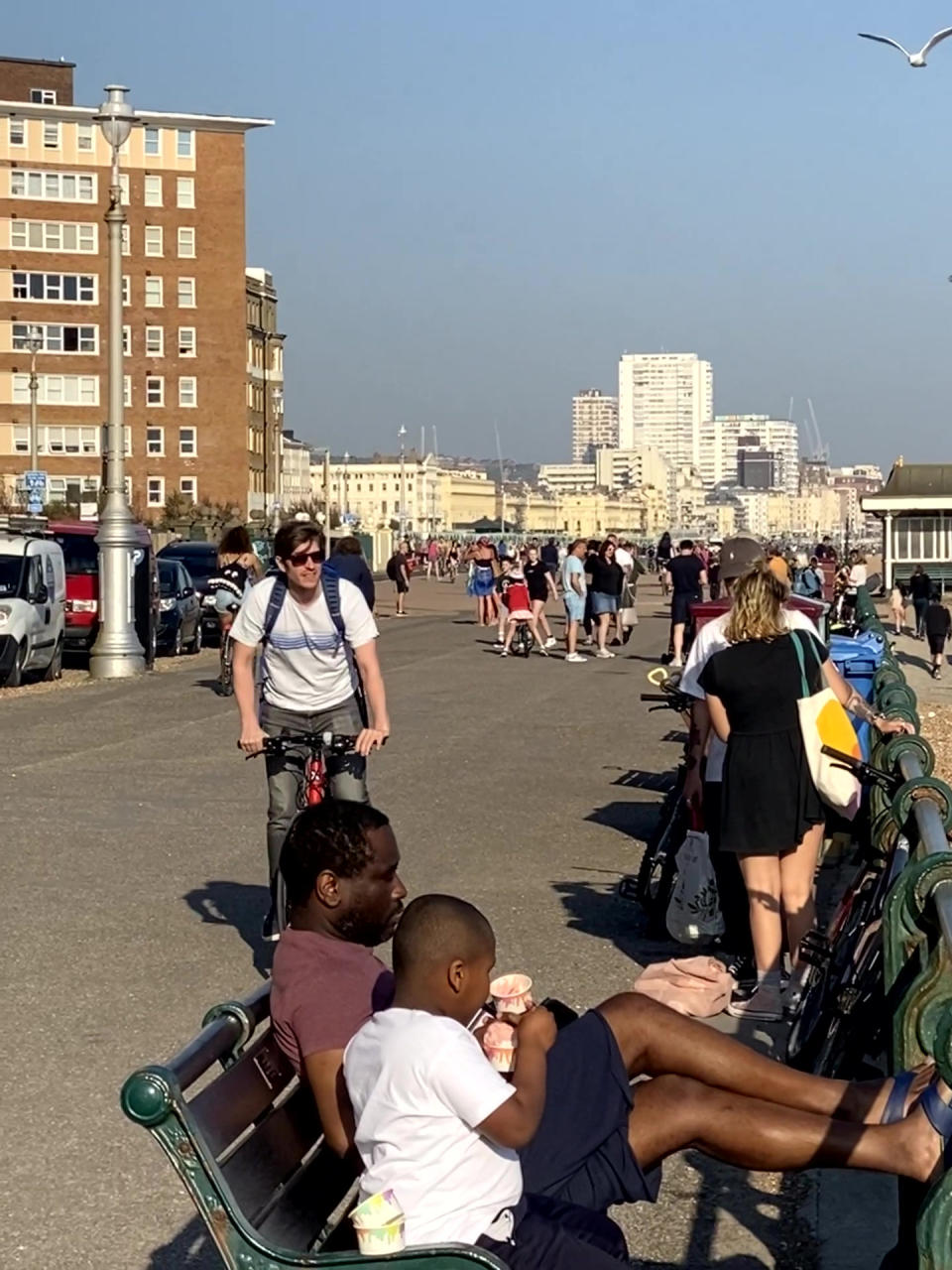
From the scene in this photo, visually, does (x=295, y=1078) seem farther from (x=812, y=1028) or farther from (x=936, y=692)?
(x=936, y=692)

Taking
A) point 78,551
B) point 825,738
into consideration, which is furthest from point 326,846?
point 78,551

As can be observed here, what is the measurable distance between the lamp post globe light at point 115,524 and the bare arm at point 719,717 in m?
20.8

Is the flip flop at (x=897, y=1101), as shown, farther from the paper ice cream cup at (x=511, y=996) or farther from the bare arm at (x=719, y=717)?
the bare arm at (x=719, y=717)

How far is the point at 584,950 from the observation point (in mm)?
9398

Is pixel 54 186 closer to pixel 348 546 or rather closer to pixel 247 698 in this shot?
pixel 348 546

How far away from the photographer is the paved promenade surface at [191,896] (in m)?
5.81

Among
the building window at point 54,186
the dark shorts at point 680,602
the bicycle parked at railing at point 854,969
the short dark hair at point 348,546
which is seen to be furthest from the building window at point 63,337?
the bicycle parked at railing at point 854,969

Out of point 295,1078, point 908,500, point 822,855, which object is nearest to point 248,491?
point 908,500

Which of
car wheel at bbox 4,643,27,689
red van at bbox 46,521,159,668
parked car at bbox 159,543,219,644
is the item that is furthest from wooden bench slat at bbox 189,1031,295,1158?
parked car at bbox 159,543,219,644

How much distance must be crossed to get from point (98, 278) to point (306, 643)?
93.2 meters

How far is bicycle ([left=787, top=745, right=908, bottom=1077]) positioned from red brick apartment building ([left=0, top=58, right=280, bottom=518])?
9115 centimetres

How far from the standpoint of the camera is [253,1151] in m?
4.22

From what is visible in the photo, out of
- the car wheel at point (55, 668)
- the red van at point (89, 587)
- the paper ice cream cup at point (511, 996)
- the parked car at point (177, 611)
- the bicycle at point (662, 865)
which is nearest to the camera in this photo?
the paper ice cream cup at point (511, 996)

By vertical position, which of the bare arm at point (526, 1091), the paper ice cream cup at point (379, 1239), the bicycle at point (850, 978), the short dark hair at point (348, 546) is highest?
the short dark hair at point (348, 546)
